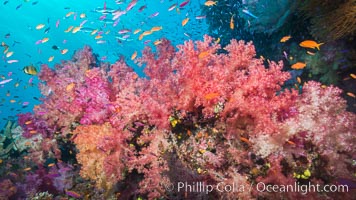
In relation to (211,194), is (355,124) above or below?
above

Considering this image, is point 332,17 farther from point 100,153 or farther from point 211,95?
point 100,153

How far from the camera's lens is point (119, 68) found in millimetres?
5516

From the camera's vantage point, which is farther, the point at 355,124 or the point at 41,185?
the point at 41,185

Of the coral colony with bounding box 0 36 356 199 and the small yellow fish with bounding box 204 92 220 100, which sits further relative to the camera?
the small yellow fish with bounding box 204 92 220 100

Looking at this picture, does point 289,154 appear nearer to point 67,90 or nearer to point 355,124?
point 355,124

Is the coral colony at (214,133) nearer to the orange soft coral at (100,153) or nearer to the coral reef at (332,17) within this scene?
the orange soft coral at (100,153)

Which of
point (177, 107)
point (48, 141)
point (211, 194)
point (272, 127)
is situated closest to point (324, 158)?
point (272, 127)

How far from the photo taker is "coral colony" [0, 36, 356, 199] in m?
3.19

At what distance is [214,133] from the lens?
3.79 metres

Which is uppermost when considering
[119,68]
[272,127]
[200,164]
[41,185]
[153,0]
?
[153,0]

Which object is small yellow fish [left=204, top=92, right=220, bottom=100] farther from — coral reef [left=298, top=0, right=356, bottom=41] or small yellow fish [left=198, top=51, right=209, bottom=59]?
coral reef [left=298, top=0, right=356, bottom=41]

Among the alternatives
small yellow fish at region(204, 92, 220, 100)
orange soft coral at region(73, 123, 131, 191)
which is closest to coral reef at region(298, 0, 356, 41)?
small yellow fish at region(204, 92, 220, 100)

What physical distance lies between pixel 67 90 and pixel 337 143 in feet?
17.6

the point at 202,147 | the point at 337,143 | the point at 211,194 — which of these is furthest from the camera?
the point at 202,147
